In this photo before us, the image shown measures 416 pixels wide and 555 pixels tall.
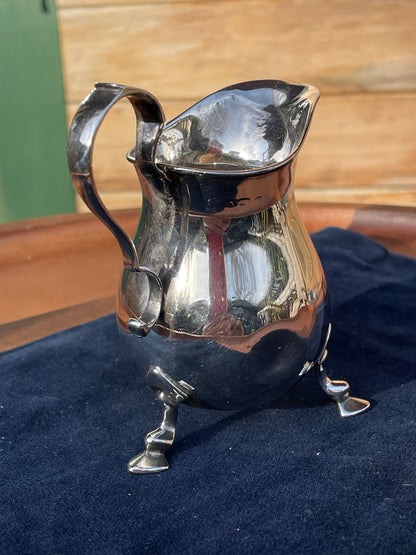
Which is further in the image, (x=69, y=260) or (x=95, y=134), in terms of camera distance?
(x=69, y=260)

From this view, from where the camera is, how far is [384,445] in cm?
54

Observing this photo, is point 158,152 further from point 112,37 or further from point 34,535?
point 112,37

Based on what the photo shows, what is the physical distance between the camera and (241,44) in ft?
4.77

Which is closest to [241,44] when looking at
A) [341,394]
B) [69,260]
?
[69,260]

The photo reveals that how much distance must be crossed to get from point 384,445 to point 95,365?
332 mm

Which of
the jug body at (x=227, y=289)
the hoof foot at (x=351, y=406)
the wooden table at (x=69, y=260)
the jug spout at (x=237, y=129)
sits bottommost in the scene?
the hoof foot at (x=351, y=406)

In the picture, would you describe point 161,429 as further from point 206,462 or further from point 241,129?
point 241,129

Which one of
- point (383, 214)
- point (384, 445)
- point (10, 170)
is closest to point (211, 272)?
point (384, 445)

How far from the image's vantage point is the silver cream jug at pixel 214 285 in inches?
19.1

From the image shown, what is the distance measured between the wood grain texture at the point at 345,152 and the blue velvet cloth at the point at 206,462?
Result: 88 centimetres

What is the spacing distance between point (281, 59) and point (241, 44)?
0.10m

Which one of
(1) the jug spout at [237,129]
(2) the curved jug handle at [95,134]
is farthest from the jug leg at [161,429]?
(1) the jug spout at [237,129]

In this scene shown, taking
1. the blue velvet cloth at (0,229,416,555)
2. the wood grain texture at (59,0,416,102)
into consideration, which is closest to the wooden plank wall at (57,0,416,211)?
the wood grain texture at (59,0,416,102)

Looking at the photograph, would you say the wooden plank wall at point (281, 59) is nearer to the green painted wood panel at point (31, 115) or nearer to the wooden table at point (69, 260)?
the green painted wood panel at point (31, 115)
